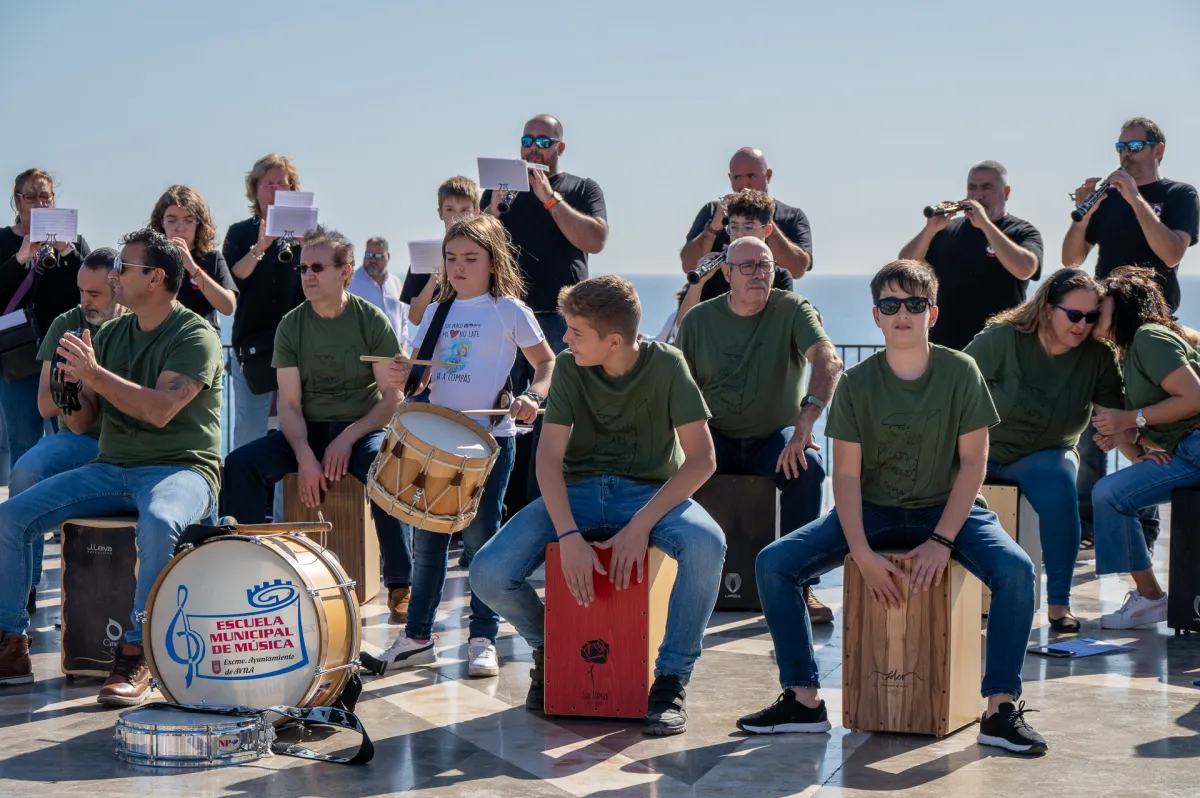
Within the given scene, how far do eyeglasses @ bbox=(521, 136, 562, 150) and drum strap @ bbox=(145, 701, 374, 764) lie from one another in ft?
11.9

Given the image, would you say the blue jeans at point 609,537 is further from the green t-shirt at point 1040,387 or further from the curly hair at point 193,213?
the curly hair at point 193,213

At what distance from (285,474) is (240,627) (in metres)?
1.91

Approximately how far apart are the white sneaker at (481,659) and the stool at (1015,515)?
1988mm

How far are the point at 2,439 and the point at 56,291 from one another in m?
1.42

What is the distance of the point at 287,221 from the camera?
6672mm

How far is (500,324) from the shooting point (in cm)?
532

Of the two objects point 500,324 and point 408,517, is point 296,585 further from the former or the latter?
point 500,324

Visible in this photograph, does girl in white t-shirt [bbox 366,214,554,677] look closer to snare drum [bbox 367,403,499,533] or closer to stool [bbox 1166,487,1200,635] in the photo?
snare drum [bbox 367,403,499,533]

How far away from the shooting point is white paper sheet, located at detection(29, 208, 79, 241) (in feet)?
21.4

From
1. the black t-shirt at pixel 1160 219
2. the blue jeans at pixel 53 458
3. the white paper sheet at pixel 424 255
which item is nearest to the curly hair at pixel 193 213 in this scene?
the white paper sheet at pixel 424 255

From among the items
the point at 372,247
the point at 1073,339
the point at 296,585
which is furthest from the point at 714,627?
the point at 372,247

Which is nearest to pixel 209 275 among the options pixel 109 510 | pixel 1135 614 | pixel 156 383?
pixel 156 383

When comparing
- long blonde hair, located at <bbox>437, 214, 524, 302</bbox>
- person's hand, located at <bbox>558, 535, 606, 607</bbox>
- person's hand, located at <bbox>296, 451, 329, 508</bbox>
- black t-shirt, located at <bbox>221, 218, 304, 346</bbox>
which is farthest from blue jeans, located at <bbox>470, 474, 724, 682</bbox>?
black t-shirt, located at <bbox>221, 218, 304, 346</bbox>

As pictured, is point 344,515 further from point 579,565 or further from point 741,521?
point 579,565
